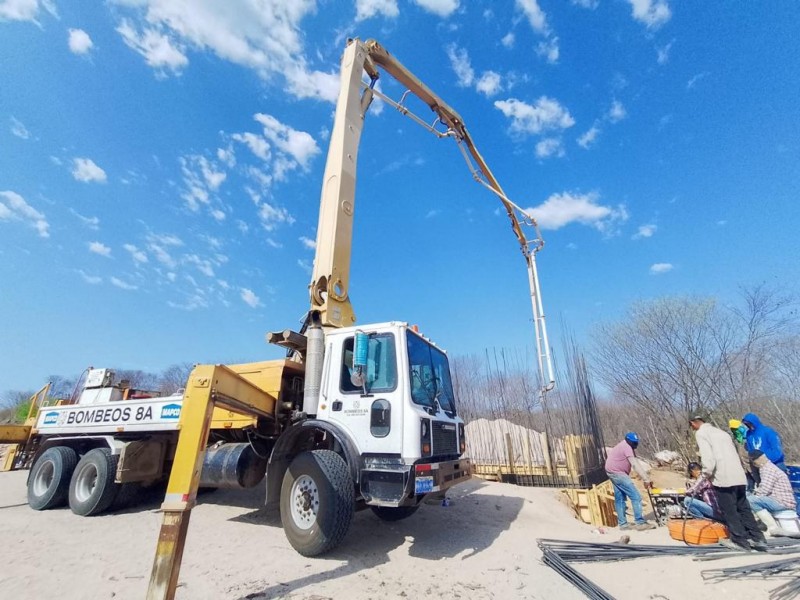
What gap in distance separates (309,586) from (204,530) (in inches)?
105

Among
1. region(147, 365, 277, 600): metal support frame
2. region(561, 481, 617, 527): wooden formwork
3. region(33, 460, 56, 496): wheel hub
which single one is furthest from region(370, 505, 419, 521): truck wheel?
region(33, 460, 56, 496): wheel hub

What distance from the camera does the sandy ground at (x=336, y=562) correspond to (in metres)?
3.62

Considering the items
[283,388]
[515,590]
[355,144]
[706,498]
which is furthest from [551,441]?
[355,144]

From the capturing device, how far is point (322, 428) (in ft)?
15.5

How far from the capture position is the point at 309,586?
12.0 ft

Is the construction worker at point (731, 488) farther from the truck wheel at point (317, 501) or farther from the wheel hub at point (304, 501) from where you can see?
the wheel hub at point (304, 501)

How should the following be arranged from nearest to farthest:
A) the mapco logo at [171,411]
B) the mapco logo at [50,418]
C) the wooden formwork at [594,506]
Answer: the mapco logo at [171,411] < the mapco logo at [50,418] < the wooden formwork at [594,506]

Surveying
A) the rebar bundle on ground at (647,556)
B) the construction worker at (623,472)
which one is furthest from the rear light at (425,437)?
the construction worker at (623,472)

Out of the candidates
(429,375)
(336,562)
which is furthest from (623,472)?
(336,562)

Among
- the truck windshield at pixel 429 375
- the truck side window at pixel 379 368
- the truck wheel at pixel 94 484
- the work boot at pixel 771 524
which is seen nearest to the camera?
the truck side window at pixel 379 368

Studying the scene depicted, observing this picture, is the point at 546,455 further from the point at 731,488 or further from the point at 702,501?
the point at 731,488

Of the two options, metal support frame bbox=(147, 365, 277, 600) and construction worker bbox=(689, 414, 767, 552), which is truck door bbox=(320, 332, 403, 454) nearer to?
metal support frame bbox=(147, 365, 277, 600)

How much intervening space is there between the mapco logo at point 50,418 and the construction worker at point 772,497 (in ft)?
37.9

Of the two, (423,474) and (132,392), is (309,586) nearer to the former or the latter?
(423,474)
